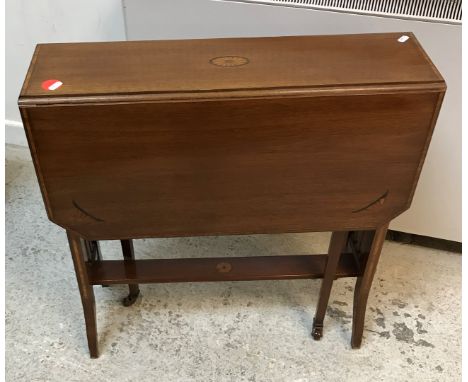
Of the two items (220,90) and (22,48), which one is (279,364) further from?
(22,48)

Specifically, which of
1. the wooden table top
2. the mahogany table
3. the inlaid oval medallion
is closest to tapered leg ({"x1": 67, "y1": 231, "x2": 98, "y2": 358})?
the mahogany table

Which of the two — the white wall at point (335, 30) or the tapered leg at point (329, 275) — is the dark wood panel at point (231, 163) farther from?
the white wall at point (335, 30)

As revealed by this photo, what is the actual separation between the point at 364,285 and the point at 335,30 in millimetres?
705

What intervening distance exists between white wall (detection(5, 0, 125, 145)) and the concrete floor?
2.30 feet

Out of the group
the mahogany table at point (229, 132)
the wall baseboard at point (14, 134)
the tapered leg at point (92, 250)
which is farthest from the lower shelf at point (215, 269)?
the wall baseboard at point (14, 134)

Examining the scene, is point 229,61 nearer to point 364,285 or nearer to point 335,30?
point 335,30

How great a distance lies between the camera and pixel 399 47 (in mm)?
1178

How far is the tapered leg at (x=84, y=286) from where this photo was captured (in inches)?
50.2

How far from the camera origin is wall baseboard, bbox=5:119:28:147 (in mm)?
2271

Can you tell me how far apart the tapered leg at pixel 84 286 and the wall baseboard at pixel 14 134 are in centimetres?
109

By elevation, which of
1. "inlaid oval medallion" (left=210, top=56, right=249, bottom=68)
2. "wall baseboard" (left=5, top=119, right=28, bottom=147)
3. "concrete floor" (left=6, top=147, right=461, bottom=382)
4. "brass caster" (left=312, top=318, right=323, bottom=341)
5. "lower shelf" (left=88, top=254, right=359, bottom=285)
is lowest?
"concrete floor" (left=6, top=147, right=461, bottom=382)

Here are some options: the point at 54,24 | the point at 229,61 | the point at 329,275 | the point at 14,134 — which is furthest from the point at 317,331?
the point at 14,134

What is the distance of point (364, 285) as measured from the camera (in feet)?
4.63

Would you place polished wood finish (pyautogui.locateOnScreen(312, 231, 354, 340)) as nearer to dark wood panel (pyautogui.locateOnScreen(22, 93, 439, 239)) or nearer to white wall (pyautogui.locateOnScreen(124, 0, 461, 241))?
dark wood panel (pyautogui.locateOnScreen(22, 93, 439, 239))
